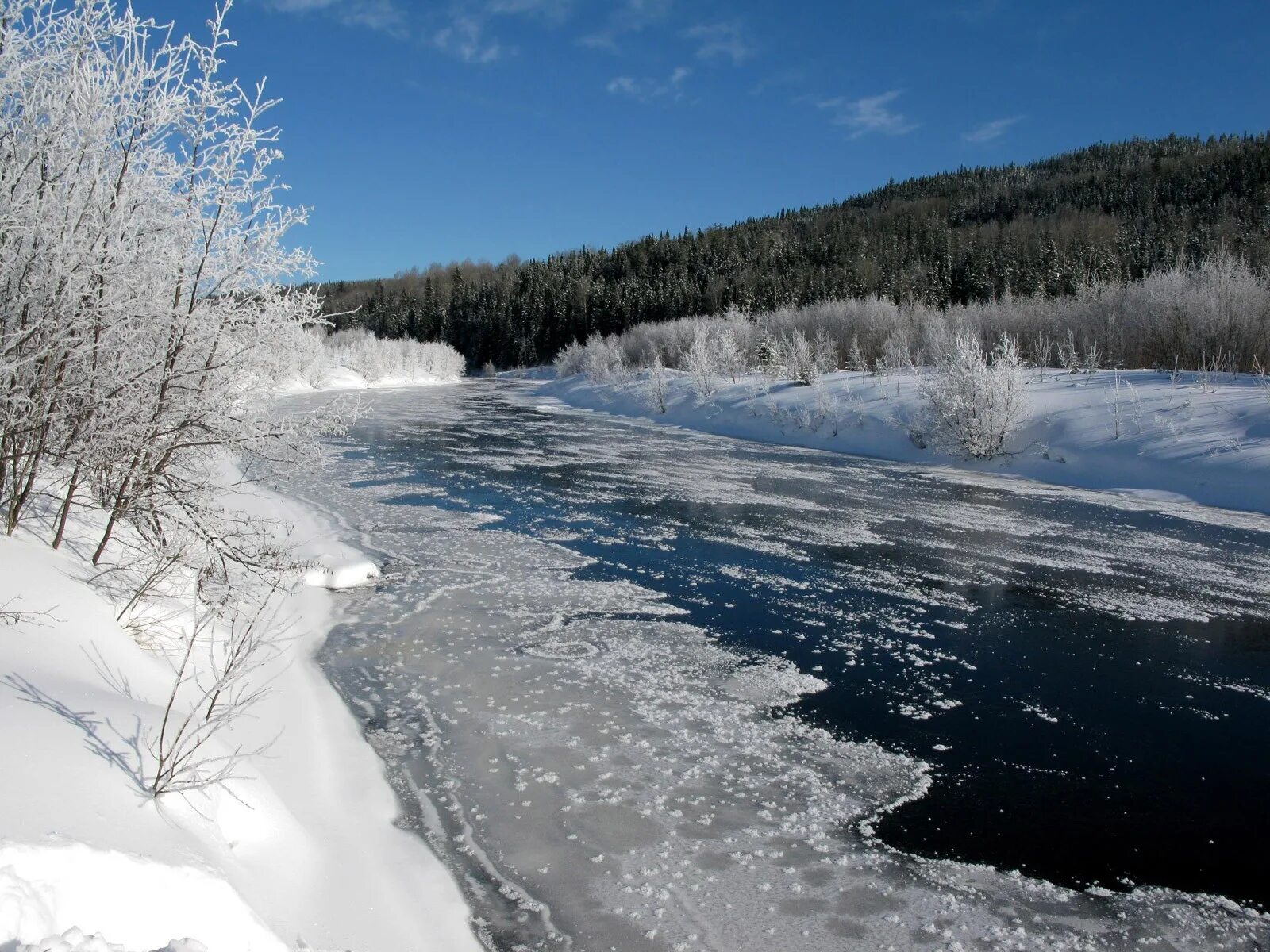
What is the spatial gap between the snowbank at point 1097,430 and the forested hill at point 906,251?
26.2 meters

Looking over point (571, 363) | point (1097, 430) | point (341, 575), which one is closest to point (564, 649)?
point (341, 575)

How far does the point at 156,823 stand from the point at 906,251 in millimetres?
84949

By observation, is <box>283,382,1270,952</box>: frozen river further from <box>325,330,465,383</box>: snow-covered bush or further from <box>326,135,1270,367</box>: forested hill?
<box>325,330,465,383</box>: snow-covered bush

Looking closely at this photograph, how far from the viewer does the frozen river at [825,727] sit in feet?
11.5

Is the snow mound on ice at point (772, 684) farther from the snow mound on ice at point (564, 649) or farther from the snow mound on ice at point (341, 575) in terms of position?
the snow mound on ice at point (341, 575)

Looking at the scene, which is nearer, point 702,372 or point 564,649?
point 564,649

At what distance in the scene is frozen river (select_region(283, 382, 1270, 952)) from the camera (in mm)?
3514

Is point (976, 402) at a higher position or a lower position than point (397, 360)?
lower

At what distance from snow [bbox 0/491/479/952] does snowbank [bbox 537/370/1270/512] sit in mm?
15473

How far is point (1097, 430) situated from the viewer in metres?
17.8

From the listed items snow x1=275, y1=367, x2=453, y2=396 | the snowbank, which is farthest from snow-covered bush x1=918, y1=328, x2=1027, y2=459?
snow x1=275, y1=367, x2=453, y2=396

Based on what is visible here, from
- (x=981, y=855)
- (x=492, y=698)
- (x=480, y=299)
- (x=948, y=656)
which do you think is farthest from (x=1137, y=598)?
(x=480, y=299)

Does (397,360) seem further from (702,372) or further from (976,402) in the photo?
(976,402)

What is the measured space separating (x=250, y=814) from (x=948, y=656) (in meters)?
5.32
